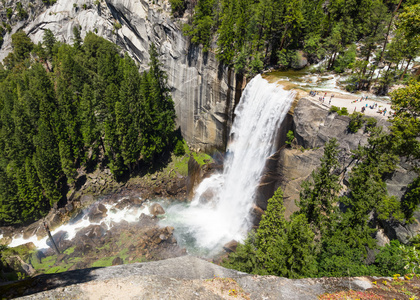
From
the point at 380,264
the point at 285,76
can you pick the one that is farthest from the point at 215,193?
the point at 380,264

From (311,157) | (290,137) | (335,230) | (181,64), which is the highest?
(181,64)

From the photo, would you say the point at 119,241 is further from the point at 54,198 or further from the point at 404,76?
the point at 404,76

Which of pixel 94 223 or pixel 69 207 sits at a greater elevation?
pixel 69 207

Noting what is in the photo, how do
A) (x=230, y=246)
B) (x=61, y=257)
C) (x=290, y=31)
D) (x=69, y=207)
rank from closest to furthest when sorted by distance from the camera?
(x=230, y=246) → (x=61, y=257) → (x=290, y=31) → (x=69, y=207)

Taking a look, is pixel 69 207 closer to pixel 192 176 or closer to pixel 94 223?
pixel 94 223

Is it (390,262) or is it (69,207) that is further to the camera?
(69,207)

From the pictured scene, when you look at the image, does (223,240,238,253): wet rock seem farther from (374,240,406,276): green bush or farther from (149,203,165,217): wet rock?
(374,240,406,276): green bush

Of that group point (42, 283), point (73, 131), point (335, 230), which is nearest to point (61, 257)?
point (73, 131)
